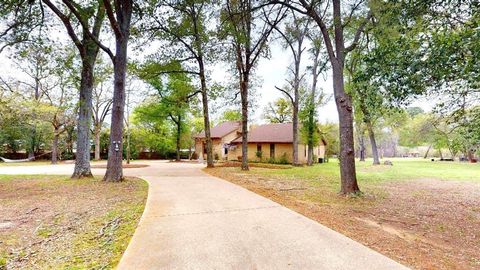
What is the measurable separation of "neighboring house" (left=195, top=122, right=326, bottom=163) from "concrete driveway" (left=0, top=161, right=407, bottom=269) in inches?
848

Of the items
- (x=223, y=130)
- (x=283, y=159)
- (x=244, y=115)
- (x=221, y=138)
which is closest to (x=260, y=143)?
(x=283, y=159)

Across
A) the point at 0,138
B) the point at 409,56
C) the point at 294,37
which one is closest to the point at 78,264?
the point at 409,56

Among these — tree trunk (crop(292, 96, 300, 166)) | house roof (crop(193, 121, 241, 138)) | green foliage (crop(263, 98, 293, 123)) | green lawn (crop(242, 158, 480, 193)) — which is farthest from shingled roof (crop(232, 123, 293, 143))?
green foliage (crop(263, 98, 293, 123))

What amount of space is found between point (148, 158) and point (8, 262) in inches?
1393

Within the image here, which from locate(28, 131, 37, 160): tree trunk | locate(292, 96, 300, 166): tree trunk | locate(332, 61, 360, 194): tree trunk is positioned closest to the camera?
locate(332, 61, 360, 194): tree trunk

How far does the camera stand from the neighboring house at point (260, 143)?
90.4 ft

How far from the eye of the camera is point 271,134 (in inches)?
1156

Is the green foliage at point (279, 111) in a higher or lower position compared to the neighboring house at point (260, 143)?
higher

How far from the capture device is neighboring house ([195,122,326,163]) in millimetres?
27562

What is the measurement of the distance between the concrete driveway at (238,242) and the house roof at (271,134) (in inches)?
854

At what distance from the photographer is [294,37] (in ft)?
67.4

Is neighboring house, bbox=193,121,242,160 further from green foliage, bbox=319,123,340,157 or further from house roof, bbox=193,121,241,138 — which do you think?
green foliage, bbox=319,123,340,157

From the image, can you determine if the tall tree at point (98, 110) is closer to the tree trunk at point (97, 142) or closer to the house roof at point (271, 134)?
the tree trunk at point (97, 142)

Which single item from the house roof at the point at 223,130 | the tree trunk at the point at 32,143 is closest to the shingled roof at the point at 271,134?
the house roof at the point at 223,130
